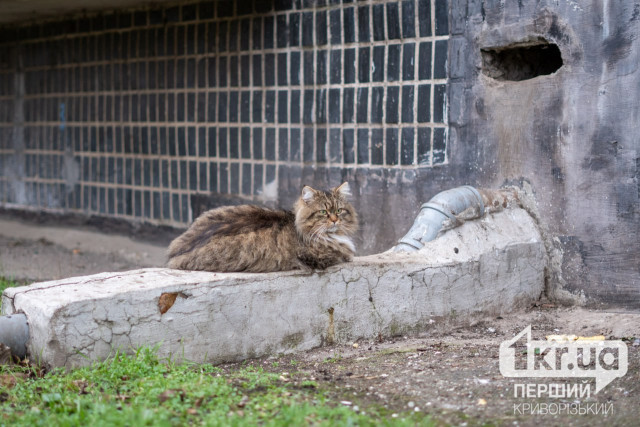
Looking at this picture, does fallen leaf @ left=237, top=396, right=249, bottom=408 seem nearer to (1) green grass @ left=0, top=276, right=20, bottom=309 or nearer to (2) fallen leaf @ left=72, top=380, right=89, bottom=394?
(2) fallen leaf @ left=72, top=380, right=89, bottom=394

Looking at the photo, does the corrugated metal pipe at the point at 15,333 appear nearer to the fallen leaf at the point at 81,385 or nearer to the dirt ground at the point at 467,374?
the fallen leaf at the point at 81,385

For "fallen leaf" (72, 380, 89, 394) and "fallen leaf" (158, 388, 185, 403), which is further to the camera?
Answer: "fallen leaf" (72, 380, 89, 394)

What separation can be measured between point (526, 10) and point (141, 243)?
5300 mm

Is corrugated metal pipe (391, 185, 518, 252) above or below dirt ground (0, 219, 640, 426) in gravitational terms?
above

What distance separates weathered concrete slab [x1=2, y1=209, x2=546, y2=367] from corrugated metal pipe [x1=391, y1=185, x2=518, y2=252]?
0.27 feet

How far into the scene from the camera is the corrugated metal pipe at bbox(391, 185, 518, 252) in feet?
19.4

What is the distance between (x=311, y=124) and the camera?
7.84m

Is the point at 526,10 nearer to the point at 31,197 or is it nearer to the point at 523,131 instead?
the point at 523,131

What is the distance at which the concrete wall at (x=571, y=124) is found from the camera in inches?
236

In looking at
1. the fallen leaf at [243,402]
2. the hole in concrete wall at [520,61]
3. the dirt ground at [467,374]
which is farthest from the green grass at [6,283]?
the hole in concrete wall at [520,61]

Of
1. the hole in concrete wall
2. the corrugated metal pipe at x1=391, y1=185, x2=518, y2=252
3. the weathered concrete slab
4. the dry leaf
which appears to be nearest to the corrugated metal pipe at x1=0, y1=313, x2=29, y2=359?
the weathered concrete slab

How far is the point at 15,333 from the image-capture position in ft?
14.0

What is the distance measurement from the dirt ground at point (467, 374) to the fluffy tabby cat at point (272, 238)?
0.63 meters

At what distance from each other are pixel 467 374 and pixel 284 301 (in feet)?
4.25
